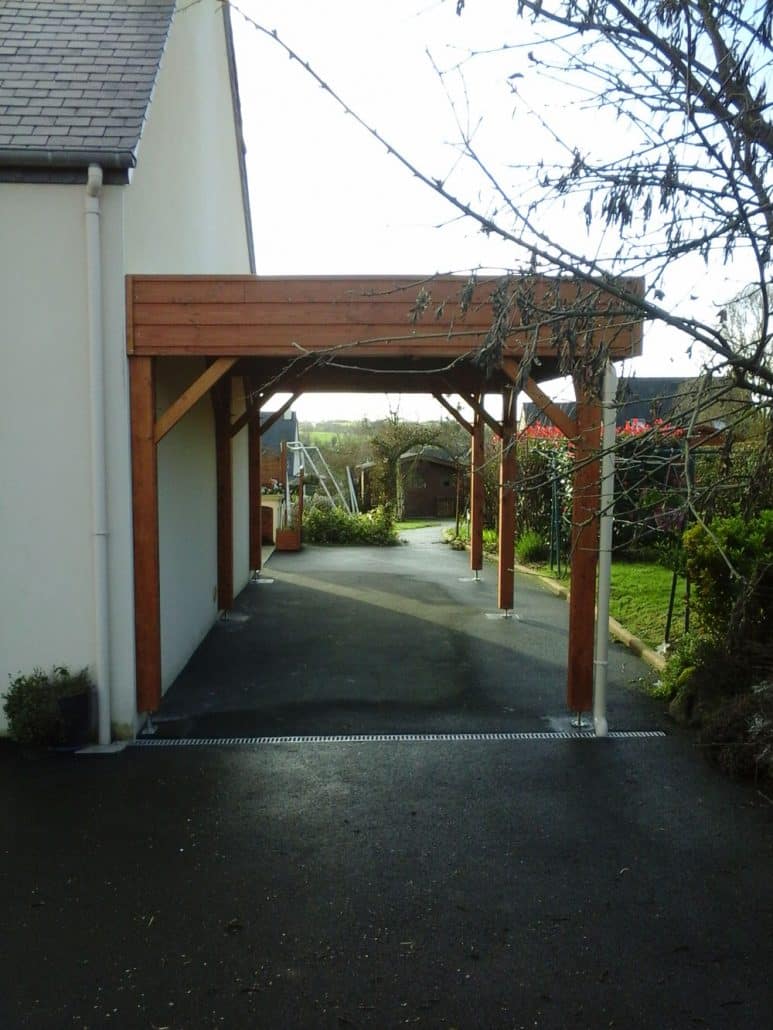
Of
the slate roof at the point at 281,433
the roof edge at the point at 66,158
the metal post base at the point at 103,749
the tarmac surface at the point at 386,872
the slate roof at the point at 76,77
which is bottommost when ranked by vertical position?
the tarmac surface at the point at 386,872

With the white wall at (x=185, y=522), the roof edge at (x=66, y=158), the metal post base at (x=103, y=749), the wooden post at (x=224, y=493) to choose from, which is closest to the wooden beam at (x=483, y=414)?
the wooden post at (x=224, y=493)

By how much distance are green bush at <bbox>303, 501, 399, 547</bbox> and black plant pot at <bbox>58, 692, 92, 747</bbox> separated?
15441 mm

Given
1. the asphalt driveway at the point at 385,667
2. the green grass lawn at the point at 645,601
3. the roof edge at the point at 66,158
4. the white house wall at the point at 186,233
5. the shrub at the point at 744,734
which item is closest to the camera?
the shrub at the point at 744,734

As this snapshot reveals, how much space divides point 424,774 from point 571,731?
134 centimetres

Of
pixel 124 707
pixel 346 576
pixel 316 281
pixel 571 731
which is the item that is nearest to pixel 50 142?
pixel 316 281

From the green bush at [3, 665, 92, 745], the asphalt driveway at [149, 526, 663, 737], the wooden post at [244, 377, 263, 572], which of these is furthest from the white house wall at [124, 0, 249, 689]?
the wooden post at [244, 377, 263, 572]

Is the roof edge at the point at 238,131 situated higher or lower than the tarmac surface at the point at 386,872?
higher

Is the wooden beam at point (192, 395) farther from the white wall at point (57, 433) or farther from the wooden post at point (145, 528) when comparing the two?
the white wall at point (57, 433)

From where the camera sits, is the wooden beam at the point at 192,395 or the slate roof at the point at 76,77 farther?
the wooden beam at the point at 192,395

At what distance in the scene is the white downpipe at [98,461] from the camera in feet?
18.2

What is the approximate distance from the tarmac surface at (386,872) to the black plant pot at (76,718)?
162 mm

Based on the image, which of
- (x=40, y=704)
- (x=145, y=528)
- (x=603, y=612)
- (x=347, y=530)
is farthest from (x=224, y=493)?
(x=347, y=530)

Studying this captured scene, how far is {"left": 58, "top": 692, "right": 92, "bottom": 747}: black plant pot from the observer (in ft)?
18.4

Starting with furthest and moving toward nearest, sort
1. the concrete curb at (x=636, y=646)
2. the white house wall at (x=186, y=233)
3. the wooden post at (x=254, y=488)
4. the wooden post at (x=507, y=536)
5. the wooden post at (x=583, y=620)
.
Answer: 1. the wooden post at (x=254, y=488)
2. the wooden post at (x=507, y=536)
3. the concrete curb at (x=636, y=646)
4. the white house wall at (x=186, y=233)
5. the wooden post at (x=583, y=620)
